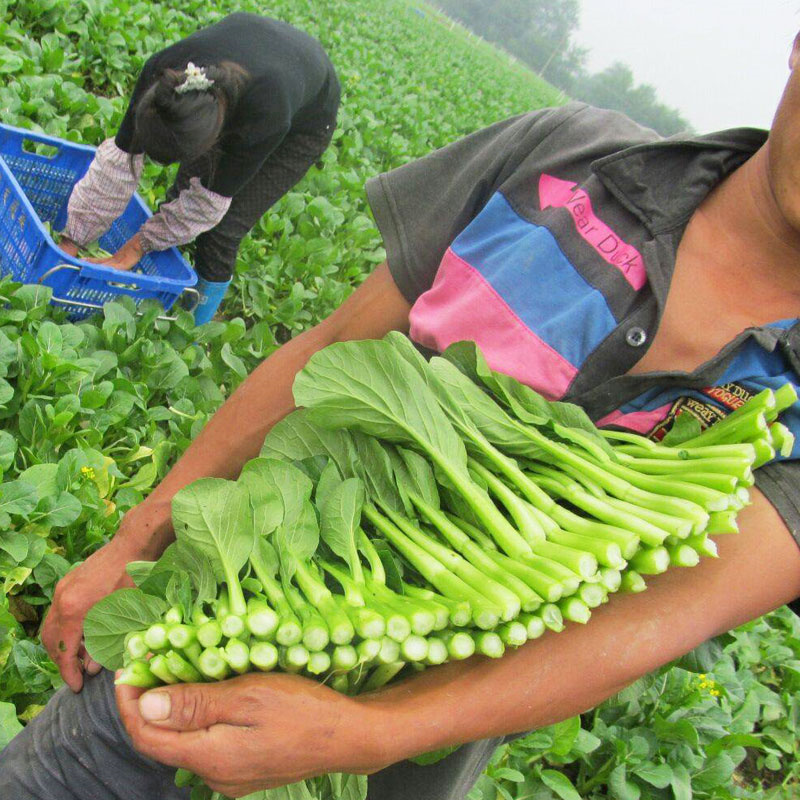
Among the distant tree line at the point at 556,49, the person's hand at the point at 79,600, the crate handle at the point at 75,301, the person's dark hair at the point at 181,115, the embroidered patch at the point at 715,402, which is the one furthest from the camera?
the distant tree line at the point at 556,49

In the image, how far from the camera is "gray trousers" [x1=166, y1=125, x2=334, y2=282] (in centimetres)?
395

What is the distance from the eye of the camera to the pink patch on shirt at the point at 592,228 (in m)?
1.41

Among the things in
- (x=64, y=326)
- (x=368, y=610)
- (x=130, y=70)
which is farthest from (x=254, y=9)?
(x=368, y=610)

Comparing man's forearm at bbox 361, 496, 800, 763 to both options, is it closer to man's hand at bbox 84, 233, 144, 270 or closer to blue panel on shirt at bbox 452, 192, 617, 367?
blue panel on shirt at bbox 452, 192, 617, 367

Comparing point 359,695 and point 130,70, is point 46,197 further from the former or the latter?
point 359,695

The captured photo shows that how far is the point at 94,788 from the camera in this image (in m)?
1.47

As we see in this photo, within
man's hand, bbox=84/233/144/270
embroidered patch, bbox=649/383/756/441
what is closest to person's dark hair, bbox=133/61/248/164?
man's hand, bbox=84/233/144/270

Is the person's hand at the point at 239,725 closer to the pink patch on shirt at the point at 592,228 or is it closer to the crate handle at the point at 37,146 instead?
the pink patch on shirt at the point at 592,228

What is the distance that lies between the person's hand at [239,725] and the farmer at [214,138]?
2.51m

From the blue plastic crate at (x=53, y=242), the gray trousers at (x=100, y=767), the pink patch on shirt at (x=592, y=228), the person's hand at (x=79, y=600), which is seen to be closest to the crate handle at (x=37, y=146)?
the blue plastic crate at (x=53, y=242)

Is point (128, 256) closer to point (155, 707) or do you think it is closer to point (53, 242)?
point (53, 242)

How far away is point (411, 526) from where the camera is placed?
4.06 ft

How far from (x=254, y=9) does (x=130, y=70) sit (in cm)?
381

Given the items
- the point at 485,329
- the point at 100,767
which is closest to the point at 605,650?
the point at 485,329
